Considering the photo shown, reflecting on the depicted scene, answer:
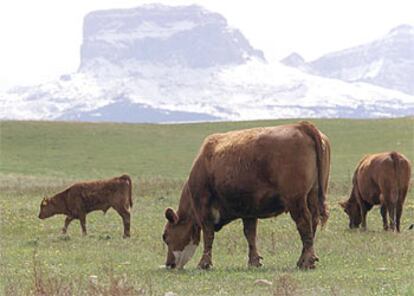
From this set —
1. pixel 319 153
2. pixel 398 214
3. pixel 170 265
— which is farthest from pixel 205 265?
pixel 398 214

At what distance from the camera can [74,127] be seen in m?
80.9

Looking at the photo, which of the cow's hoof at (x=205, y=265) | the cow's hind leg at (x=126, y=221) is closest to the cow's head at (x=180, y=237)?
the cow's hoof at (x=205, y=265)

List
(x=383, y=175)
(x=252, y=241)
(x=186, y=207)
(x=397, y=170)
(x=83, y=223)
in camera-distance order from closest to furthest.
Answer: (x=252, y=241)
(x=186, y=207)
(x=397, y=170)
(x=383, y=175)
(x=83, y=223)

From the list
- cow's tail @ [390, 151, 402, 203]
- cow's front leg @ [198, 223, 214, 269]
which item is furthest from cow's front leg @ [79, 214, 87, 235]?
cow's tail @ [390, 151, 402, 203]

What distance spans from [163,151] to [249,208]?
53483 millimetres

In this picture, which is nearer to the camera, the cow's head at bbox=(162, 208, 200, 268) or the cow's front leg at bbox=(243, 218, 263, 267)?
the cow's front leg at bbox=(243, 218, 263, 267)

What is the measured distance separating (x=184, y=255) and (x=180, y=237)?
1.19ft

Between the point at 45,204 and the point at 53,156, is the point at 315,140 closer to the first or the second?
the point at 45,204

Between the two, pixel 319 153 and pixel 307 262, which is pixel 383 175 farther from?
pixel 307 262

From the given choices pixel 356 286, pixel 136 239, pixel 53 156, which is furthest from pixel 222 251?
pixel 53 156

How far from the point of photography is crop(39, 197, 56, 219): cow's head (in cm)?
2595

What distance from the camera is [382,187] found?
22734 mm

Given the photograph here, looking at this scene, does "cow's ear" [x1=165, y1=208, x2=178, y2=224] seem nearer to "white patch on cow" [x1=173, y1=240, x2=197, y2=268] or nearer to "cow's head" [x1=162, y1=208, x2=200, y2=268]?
"cow's head" [x1=162, y1=208, x2=200, y2=268]

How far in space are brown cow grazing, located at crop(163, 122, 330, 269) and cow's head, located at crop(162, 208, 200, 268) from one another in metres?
0.05
